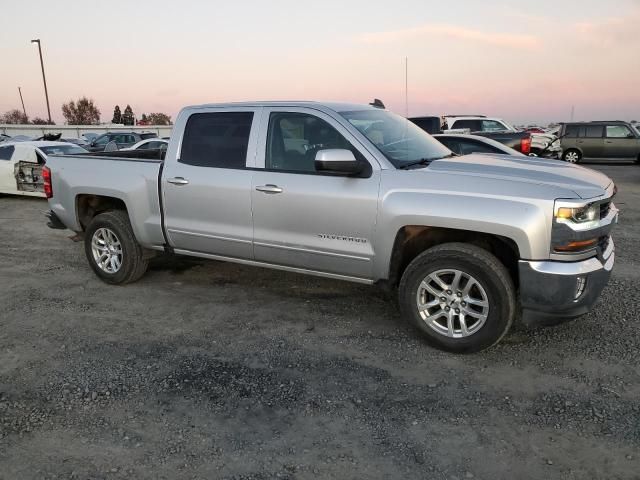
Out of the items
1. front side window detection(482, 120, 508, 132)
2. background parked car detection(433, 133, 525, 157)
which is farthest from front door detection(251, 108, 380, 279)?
front side window detection(482, 120, 508, 132)

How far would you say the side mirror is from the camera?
3875 mm

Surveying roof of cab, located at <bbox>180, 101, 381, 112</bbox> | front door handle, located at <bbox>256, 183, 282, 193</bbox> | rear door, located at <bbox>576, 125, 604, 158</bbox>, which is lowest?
rear door, located at <bbox>576, 125, 604, 158</bbox>

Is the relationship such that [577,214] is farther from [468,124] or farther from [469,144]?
[468,124]

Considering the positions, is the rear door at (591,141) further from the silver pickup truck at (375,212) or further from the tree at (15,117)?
the tree at (15,117)

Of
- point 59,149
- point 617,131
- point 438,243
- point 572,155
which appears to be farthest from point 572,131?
point 438,243

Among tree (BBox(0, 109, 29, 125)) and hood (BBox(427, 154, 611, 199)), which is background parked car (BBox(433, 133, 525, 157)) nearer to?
hood (BBox(427, 154, 611, 199))

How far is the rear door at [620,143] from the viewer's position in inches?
804

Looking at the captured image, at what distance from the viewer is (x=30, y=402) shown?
131 inches

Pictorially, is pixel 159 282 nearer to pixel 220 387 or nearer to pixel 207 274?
pixel 207 274

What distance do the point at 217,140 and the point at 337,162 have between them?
1.49 metres

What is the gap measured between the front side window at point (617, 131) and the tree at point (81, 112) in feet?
237

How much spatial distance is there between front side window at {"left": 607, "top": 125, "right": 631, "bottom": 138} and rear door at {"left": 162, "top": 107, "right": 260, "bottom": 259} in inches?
796

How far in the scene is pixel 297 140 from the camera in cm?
452

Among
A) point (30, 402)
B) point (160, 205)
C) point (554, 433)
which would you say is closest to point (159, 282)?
point (160, 205)
